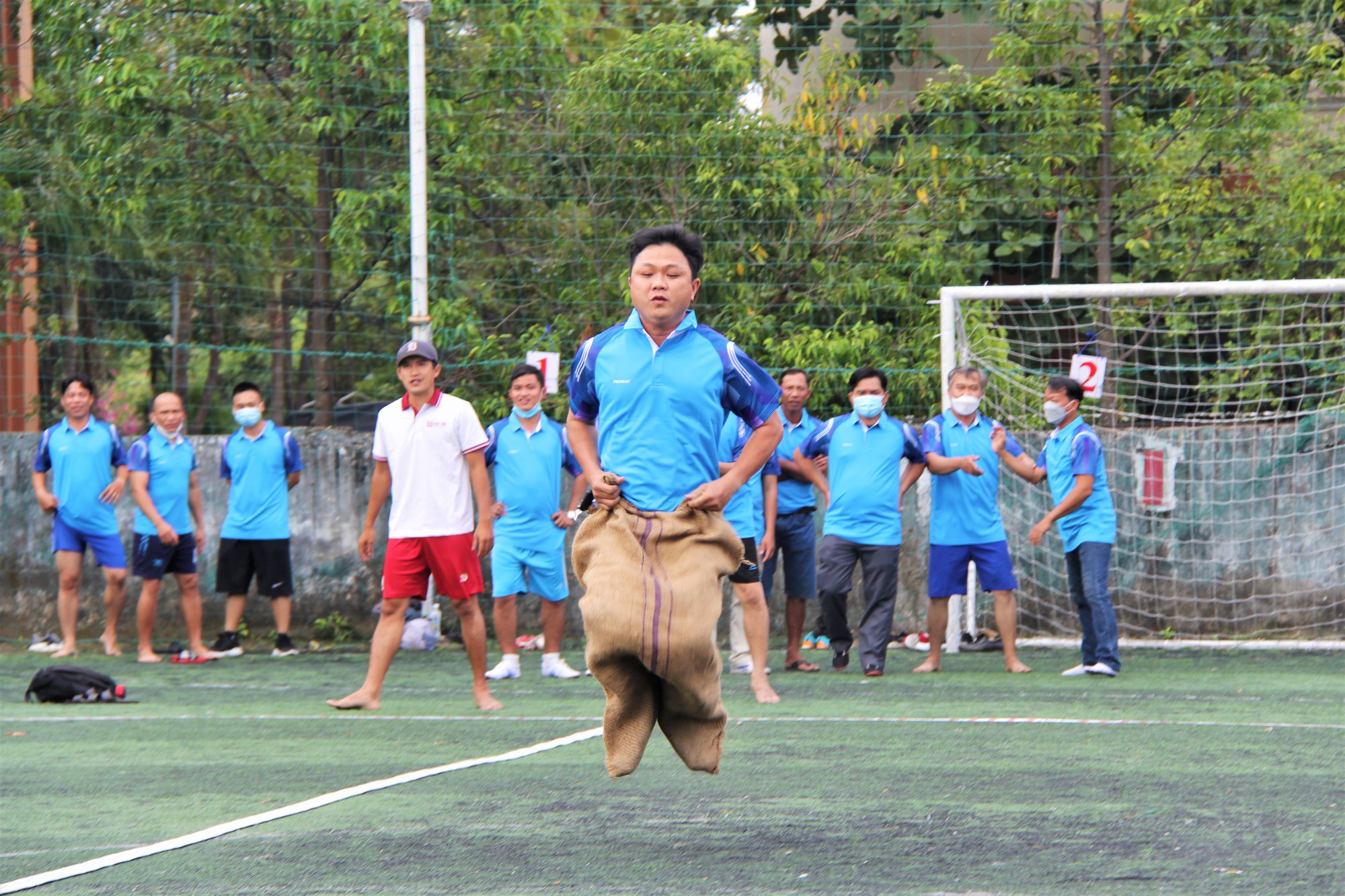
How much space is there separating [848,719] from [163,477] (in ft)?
20.0

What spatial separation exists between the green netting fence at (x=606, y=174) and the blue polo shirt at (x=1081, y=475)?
8.85 ft

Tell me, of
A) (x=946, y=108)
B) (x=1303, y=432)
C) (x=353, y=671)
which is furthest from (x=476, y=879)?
(x=946, y=108)

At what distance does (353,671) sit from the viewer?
10766 mm

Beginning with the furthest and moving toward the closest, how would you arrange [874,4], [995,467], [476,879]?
[874,4], [995,467], [476,879]

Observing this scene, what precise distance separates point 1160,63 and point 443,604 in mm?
7867

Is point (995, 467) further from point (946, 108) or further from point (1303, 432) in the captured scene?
point (946, 108)

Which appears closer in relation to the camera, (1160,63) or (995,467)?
(995,467)

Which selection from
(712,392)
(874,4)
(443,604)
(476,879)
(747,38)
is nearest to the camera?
(476,879)

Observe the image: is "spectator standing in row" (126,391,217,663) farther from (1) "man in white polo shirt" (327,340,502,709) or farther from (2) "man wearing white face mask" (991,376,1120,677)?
(2) "man wearing white face mask" (991,376,1120,677)

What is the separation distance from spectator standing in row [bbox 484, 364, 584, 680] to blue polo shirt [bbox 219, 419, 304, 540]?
6.91ft

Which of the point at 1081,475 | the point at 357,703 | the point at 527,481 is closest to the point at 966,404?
the point at 1081,475

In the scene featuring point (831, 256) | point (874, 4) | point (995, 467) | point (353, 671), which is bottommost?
point (353, 671)

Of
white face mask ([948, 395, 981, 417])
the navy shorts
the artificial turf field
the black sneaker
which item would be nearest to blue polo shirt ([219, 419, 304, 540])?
the navy shorts

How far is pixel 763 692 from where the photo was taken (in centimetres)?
876
